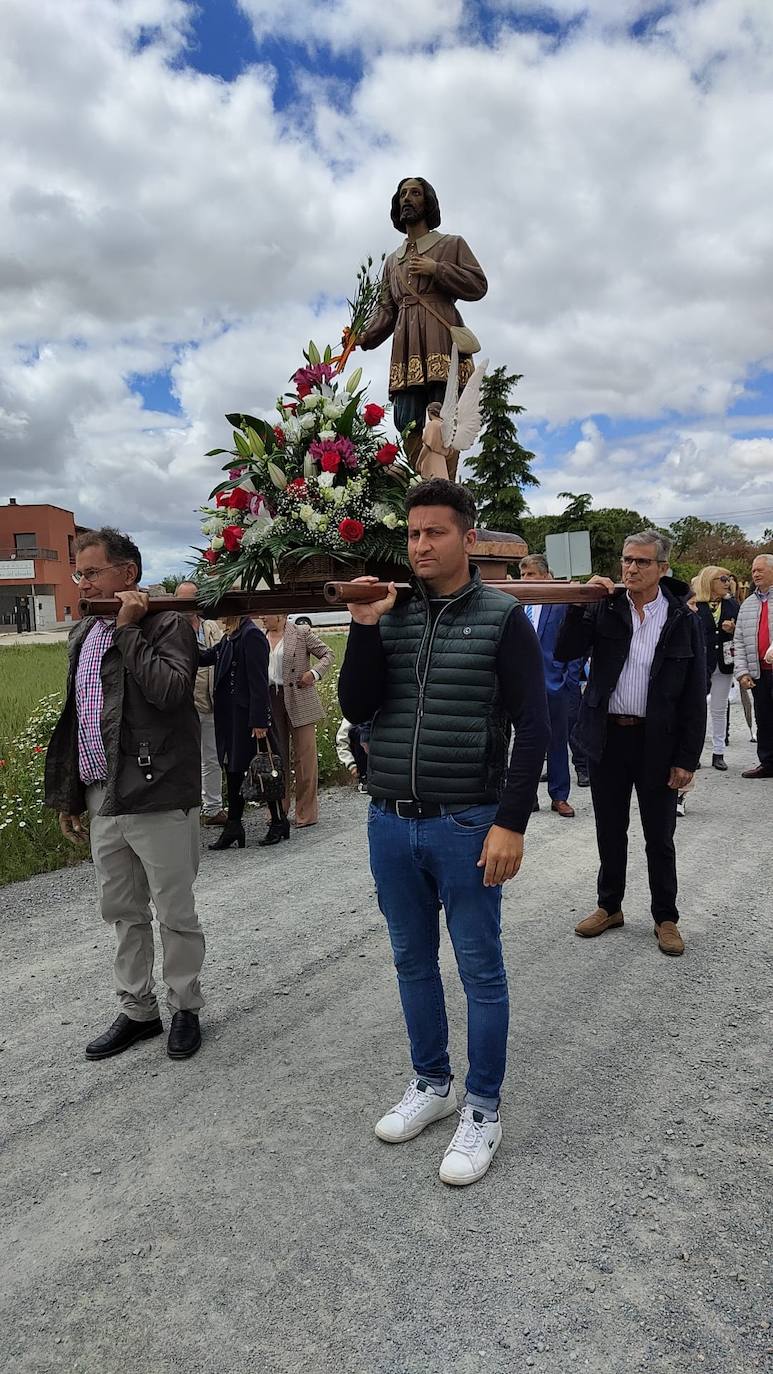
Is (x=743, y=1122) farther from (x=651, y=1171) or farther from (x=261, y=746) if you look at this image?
(x=261, y=746)

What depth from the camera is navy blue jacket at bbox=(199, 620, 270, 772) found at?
6.82m

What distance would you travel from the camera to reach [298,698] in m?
7.52

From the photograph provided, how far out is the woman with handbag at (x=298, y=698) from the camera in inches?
295

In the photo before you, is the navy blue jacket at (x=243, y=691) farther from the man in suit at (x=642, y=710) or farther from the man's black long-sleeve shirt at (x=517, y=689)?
the man's black long-sleeve shirt at (x=517, y=689)

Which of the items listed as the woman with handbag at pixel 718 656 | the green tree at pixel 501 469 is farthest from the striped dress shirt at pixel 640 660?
the green tree at pixel 501 469

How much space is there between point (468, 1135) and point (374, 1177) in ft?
1.13

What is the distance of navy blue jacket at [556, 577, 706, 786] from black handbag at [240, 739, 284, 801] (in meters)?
2.83

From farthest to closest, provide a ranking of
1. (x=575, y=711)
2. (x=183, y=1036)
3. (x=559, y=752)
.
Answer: (x=575, y=711)
(x=559, y=752)
(x=183, y=1036)


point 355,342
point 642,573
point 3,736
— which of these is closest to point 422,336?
point 355,342

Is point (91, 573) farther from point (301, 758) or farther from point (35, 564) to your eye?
point (35, 564)

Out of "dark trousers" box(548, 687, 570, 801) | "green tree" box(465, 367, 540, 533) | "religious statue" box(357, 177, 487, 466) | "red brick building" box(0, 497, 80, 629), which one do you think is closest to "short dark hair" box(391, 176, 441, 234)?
"religious statue" box(357, 177, 487, 466)

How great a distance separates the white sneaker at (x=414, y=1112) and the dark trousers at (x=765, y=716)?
271 inches

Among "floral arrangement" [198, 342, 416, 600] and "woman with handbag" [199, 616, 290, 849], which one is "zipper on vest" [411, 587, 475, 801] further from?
"woman with handbag" [199, 616, 290, 849]

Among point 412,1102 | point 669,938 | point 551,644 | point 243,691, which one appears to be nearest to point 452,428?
point 412,1102
